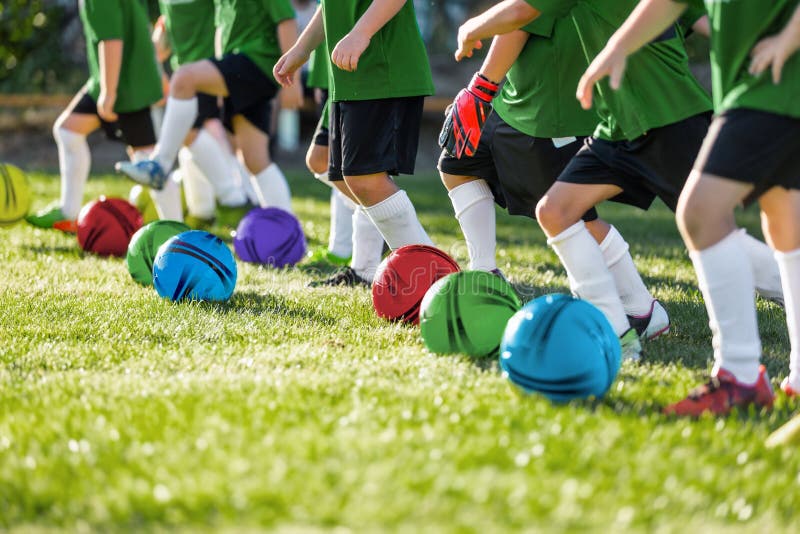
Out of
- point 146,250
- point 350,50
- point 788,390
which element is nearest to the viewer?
point 788,390

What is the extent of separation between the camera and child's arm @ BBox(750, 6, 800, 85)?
2.93 m

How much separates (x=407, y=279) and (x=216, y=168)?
144 inches

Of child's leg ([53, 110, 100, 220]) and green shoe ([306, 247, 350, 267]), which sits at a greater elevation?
child's leg ([53, 110, 100, 220])

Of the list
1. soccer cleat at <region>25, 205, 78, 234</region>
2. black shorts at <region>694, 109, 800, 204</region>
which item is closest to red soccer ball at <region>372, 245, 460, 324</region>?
black shorts at <region>694, 109, 800, 204</region>

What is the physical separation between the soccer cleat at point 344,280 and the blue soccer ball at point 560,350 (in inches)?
95.0

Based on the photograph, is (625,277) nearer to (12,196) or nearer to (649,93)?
(649,93)

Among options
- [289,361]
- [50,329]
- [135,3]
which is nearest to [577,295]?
[289,361]

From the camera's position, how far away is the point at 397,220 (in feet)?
16.7

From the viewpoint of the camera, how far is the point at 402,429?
2943 mm

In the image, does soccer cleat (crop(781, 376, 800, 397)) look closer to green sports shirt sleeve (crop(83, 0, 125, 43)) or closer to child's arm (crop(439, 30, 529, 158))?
child's arm (crop(439, 30, 529, 158))

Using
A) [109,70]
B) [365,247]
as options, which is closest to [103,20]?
[109,70]

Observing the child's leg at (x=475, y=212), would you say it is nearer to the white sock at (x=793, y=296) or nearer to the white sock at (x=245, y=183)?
the white sock at (x=793, y=296)

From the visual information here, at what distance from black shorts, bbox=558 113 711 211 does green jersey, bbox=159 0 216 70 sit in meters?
4.52

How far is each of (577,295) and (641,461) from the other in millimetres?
1401
